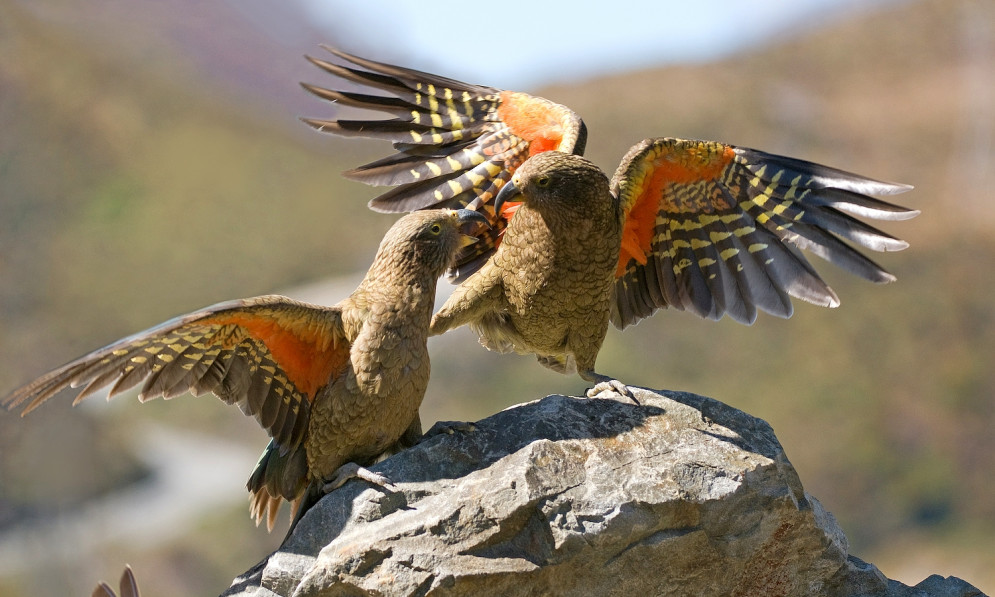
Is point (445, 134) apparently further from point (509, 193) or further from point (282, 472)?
point (282, 472)

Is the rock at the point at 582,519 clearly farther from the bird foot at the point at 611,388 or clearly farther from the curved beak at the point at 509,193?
the curved beak at the point at 509,193

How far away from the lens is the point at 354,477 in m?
6.27

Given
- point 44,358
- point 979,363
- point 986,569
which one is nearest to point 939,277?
point 979,363

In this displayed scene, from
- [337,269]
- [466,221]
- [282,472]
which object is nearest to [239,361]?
[282,472]

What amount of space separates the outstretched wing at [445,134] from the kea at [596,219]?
0.01 m

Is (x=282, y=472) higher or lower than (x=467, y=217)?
lower

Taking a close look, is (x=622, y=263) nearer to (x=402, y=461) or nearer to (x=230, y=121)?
(x=402, y=461)

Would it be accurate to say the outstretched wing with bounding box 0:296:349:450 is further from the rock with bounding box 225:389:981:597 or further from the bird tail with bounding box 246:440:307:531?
the rock with bounding box 225:389:981:597

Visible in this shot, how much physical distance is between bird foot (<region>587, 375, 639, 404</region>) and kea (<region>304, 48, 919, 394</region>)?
1.1 inches

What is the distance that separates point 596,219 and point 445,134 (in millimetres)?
2062

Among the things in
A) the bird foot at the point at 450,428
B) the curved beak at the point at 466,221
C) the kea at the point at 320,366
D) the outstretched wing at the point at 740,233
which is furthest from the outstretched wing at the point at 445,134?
the bird foot at the point at 450,428

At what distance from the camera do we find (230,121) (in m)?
31.1

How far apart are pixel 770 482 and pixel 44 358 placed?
23.2 meters

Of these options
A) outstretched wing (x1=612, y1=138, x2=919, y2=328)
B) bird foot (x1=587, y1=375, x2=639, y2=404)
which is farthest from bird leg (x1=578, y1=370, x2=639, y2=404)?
outstretched wing (x1=612, y1=138, x2=919, y2=328)
